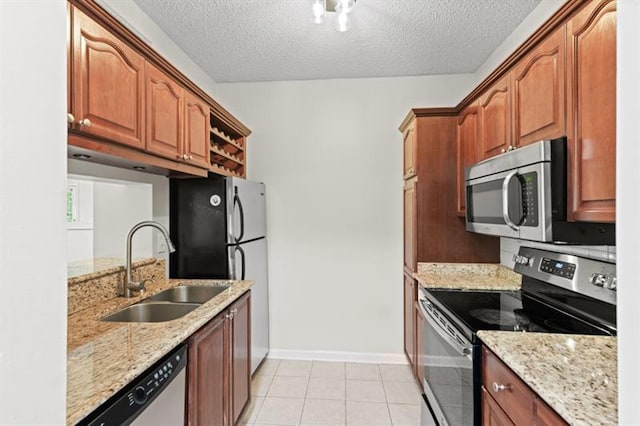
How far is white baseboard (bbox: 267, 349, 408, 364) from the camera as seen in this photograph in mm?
3043

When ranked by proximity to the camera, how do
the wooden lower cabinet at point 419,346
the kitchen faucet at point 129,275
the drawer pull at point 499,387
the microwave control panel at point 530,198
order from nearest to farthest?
the drawer pull at point 499,387, the microwave control panel at point 530,198, the kitchen faucet at point 129,275, the wooden lower cabinet at point 419,346

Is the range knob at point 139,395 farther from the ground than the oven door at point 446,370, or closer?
farther from the ground

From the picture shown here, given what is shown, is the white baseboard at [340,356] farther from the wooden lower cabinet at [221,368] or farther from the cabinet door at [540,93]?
the cabinet door at [540,93]

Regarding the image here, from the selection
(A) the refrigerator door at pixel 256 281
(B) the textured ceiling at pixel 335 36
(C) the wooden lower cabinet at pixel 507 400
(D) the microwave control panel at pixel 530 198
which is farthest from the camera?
(A) the refrigerator door at pixel 256 281

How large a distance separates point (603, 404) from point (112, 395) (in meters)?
1.32

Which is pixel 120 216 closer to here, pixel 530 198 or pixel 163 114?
pixel 163 114

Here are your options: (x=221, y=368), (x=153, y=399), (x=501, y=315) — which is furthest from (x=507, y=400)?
(x=221, y=368)

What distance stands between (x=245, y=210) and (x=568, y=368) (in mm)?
2180

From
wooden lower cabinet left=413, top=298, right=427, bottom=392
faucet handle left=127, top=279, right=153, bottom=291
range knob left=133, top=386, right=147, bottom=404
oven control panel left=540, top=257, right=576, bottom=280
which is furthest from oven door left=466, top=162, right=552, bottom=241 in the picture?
faucet handle left=127, top=279, right=153, bottom=291

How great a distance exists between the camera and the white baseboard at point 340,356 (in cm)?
304

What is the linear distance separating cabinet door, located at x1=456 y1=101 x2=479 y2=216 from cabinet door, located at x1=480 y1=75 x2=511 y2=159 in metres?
0.11

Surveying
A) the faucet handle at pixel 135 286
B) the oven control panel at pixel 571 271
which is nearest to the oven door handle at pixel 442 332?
the oven control panel at pixel 571 271

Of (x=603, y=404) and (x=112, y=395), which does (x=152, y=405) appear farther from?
(x=603, y=404)

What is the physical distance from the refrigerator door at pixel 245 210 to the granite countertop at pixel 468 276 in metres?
1.39
